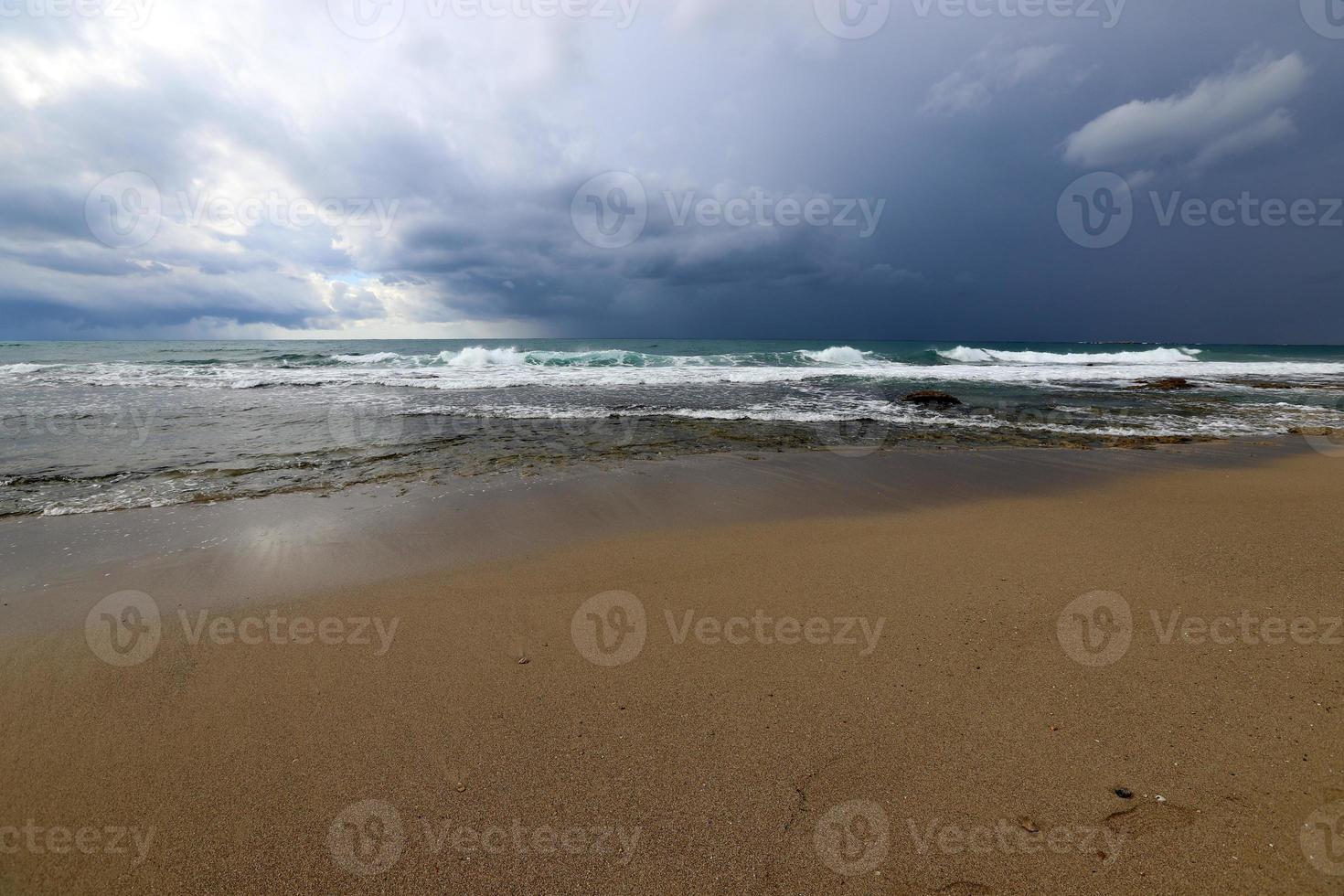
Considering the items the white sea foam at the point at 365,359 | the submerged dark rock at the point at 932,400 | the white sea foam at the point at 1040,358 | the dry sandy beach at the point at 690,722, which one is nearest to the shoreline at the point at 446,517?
the dry sandy beach at the point at 690,722

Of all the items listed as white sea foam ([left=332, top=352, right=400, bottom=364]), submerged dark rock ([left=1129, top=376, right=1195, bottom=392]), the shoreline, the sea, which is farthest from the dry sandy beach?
white sea foam ([left=332, top=352, right=400, bottom=364])

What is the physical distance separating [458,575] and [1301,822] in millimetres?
4465

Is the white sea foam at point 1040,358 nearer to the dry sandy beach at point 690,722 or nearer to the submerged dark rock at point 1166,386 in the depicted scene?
the submerged dark rock at point 1166,386

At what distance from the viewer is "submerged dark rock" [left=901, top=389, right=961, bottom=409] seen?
14.8 meters

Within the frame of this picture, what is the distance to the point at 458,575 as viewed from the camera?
408 centimetres

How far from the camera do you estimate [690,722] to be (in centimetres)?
246

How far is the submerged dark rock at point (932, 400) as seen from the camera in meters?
14.8

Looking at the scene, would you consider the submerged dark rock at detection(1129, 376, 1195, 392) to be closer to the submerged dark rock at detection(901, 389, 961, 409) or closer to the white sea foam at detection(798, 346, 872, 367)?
the submerged dark rock at detection(901, 389, 961, 409)

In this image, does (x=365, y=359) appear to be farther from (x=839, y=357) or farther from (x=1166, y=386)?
(x=1166, y=386)

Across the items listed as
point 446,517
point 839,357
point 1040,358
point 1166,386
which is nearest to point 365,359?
point 839,357

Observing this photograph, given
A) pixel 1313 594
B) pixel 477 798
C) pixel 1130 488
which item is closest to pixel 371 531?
pixel 477 798

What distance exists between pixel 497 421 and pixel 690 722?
10216mm

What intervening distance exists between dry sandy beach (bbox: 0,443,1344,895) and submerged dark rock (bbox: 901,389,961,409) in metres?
11.0

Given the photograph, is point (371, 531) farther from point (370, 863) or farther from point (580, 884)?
point (580, 884)
